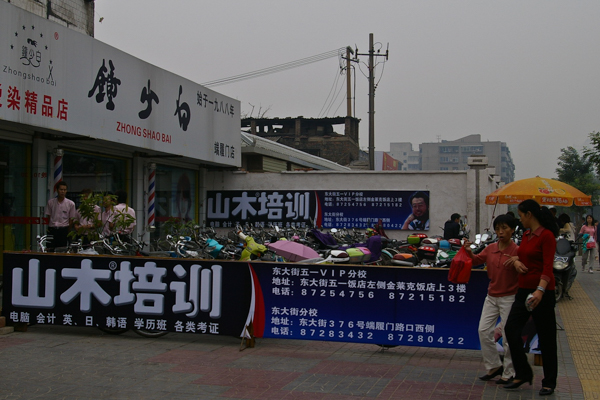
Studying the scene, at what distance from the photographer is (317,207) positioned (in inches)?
766

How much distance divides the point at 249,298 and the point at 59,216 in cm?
461

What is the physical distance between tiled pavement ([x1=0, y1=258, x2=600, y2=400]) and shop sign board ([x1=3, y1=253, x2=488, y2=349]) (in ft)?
0.85

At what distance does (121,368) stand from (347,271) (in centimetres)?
277

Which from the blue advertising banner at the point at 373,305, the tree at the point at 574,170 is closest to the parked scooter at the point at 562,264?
the blue advertising banner at the point at 373,305

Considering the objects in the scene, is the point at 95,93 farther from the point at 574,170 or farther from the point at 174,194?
the point at 574,170

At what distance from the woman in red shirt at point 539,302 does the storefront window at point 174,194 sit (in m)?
12.2

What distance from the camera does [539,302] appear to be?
18.5 feet

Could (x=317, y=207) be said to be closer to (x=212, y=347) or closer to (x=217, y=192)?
(x=217, y=192)

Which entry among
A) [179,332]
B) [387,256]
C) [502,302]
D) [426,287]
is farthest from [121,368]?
[387,256]

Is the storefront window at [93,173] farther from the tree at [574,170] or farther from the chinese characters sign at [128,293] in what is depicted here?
the tree at [574,170]

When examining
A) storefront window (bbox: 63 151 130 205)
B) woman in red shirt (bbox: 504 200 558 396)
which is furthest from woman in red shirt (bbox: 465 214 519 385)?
storefront window (bbox: 63 151 130 205)

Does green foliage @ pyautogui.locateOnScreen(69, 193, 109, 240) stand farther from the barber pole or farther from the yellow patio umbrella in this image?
the yellow patio umbrella

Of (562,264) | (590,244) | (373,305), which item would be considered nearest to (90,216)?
(373,305)

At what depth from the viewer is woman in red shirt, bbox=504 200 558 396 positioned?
5684mm
